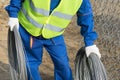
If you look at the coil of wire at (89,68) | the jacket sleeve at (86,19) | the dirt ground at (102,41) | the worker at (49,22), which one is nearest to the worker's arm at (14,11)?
the worker at (49,22)

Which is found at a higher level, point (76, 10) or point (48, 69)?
point (76, 10)

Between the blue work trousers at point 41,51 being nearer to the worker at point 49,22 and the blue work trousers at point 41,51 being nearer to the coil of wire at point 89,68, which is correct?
the worker at point 49,22

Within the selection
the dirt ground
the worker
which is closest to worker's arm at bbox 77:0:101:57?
the worker

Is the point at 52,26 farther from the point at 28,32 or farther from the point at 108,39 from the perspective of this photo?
the point at 108,39

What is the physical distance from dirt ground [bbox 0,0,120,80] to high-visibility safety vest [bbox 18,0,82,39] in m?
1.54

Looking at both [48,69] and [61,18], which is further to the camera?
[48,69]

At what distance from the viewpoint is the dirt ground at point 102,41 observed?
6.52m

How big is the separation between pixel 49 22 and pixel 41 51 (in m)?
0.43

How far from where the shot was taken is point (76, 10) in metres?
4.83

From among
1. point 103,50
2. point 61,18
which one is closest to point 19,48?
point 61,18

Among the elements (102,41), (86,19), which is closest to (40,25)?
(86,19)

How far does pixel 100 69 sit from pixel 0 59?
9.14ft

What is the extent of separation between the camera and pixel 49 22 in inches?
193

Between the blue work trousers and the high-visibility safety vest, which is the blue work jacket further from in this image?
the blue work trousers
